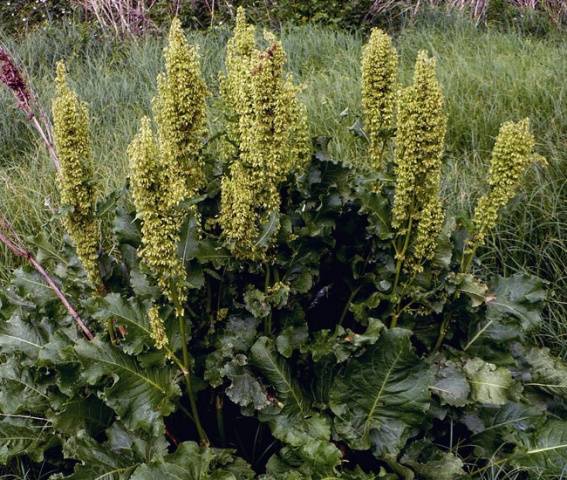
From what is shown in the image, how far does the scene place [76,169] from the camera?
2277mm

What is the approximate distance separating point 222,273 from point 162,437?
60cm

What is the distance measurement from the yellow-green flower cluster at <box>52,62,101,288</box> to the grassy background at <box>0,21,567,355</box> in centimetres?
40

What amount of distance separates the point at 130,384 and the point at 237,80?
1.06 m

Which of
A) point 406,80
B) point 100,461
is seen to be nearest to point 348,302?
point 100,461

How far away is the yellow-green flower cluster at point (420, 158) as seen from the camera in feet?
6.79

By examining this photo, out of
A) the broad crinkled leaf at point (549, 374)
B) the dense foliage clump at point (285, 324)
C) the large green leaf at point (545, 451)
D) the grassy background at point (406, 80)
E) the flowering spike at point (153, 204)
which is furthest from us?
the grassy background at point (406, 80)

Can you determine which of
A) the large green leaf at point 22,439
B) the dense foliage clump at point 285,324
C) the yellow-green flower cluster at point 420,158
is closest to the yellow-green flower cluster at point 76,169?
the dense foliage clump at point 285,324

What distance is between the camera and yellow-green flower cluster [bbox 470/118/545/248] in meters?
2.21

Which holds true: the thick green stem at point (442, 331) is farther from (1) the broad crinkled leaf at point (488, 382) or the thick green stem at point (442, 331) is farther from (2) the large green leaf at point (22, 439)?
(2) the large green leaf at point (22, 439)

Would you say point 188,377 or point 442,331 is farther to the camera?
point 442,331

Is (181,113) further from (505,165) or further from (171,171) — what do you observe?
(505,165)

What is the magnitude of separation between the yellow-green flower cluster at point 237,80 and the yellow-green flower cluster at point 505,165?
0.82m

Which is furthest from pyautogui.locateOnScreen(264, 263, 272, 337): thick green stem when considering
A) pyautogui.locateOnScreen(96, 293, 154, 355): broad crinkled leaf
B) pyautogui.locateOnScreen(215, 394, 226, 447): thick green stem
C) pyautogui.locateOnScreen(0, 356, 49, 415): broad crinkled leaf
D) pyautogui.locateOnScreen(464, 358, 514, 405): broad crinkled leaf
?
pyautogui.locateOnScreen(0, 356, 49, 415): broad crinkled leaf

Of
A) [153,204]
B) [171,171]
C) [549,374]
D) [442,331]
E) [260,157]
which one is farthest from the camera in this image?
[549,374]
